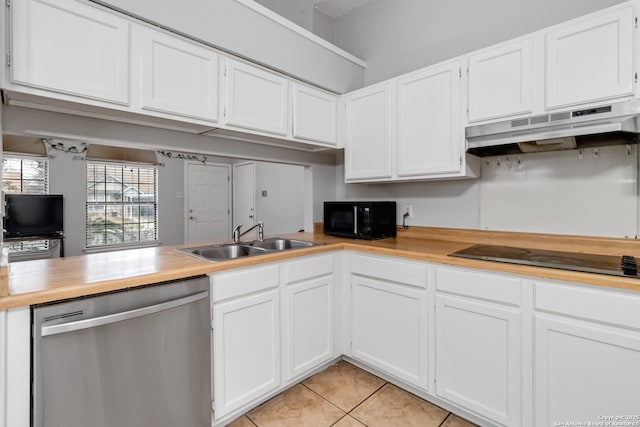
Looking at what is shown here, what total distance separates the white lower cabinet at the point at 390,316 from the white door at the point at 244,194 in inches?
141

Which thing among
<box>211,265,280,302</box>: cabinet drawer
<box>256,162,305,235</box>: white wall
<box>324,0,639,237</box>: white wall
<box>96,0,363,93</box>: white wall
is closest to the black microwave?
<box>324,0,639,237</box>: white wall

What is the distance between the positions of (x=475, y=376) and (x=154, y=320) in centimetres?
161

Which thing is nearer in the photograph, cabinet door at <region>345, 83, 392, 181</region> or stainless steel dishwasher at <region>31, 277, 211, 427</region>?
stainless steel dishwasher at <region>31, 277, 211, 427</region>

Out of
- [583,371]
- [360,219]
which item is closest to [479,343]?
[583,371]

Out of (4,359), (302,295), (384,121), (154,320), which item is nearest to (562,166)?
(384,121)

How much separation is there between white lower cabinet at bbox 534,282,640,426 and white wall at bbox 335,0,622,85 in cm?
170

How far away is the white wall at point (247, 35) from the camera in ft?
5.37

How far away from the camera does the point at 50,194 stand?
4.44 m

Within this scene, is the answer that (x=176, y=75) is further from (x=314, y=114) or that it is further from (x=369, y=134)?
(x=369, y=134)

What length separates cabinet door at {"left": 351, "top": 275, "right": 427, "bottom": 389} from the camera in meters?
1.85

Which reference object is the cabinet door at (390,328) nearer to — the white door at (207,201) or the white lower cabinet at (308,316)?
the white lower cabinet at (308,316)

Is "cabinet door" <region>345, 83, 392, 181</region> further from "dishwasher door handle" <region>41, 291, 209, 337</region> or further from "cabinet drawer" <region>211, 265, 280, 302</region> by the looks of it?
"dishwasher door handle" <region>41, 291, 209, 337</region>

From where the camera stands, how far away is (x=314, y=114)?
2.47 m

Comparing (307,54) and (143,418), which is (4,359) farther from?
(307,54)
